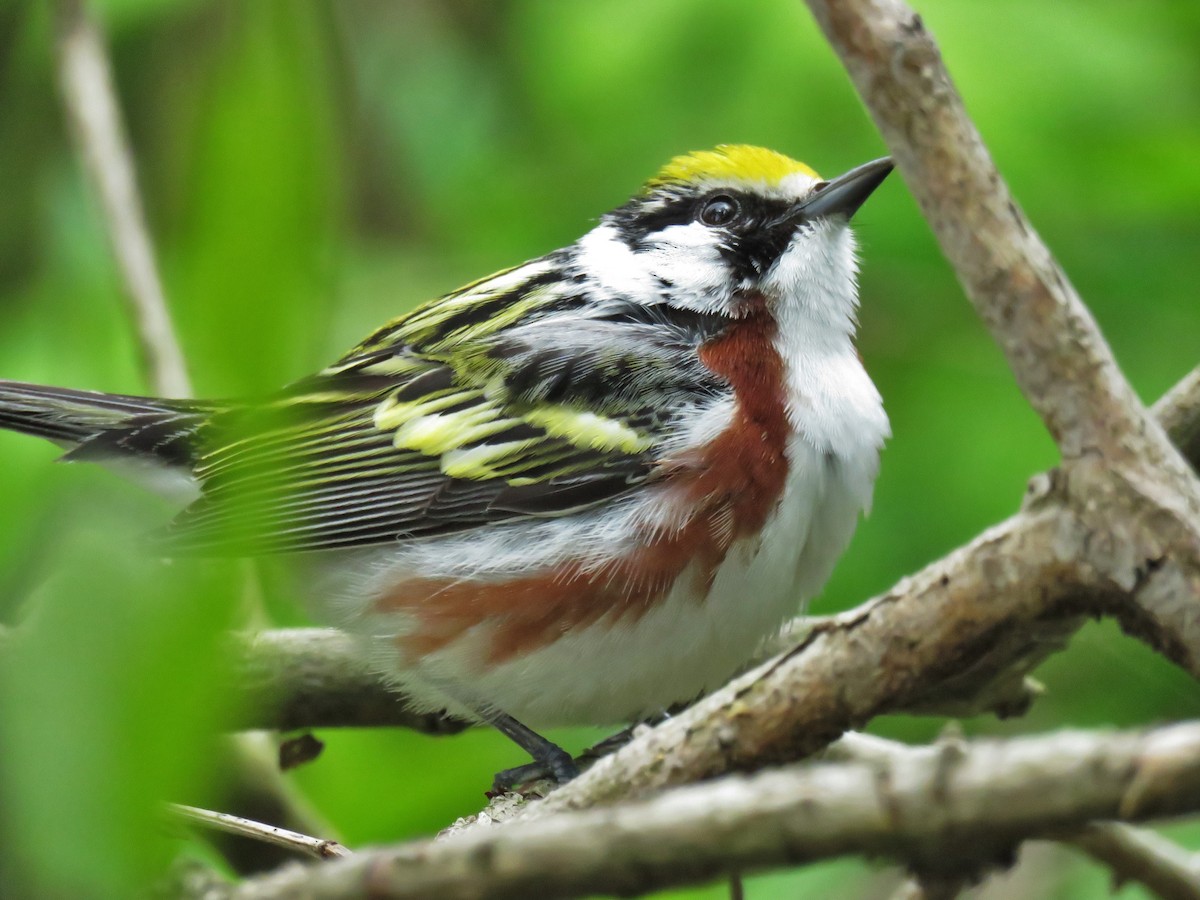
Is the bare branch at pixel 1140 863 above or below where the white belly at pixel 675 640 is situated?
below

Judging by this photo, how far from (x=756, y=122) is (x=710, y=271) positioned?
0.65 meters

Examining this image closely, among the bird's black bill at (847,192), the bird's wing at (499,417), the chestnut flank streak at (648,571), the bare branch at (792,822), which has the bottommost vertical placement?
the bare branch at (792,822)

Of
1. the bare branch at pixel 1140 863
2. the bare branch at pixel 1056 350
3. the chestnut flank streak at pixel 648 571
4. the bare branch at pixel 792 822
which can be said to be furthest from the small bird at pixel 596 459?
the bare branch at pixel 792 822

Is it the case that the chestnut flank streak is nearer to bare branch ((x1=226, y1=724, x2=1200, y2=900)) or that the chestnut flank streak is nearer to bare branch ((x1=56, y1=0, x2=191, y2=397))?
bare branch ((x1=56, y1=0, x2=191, y2=397))

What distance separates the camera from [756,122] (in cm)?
400

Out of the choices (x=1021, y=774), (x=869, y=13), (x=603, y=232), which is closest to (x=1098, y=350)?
(x=869, y=13)

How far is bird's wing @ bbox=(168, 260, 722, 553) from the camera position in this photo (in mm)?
3236

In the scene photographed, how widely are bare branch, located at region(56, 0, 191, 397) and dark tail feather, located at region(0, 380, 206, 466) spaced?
12 cm

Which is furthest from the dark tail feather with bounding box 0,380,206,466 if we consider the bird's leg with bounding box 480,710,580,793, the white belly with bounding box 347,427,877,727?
the bird's leg with bounding box 480,710,580,793

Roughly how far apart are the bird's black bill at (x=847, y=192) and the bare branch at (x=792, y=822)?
2.52 m

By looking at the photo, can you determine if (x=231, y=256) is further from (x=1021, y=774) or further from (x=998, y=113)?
(x=998, y=113)

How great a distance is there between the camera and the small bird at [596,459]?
120 inches

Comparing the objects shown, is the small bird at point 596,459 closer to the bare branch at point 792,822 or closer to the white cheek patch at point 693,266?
the white cheek patch at point 693,266

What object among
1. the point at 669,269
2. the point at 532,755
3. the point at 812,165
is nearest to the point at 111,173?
the point at 669,269
